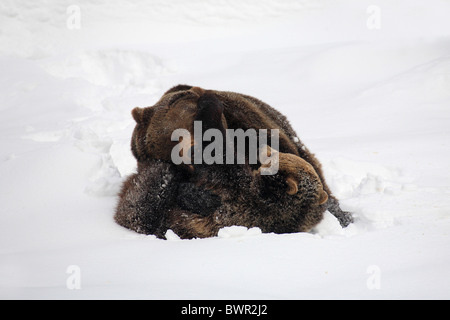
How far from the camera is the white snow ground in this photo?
2.62 metres

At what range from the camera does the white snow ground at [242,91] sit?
262 centimetres

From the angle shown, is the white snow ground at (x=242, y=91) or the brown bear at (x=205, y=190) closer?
the white snow ground at (x=242, y=91)

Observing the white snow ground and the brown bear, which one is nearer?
the white snow ground

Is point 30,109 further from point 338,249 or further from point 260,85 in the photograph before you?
point 338,249

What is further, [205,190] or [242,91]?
[242,91]

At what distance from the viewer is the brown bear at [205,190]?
3359 millimetres

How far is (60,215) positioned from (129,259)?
1.26 metres

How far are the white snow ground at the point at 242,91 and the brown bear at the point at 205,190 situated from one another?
0.18m

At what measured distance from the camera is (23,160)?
190 inches

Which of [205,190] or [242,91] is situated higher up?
[242,91]

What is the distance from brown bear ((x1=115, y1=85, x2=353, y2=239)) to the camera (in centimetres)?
336

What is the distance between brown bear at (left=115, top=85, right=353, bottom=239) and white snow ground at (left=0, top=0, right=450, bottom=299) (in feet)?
0.59

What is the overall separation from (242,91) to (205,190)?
5.44m

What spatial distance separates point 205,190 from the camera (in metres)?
3.44
